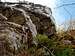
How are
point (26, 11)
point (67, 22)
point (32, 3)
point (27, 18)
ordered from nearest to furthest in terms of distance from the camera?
1. point (27, 18)
2. point (26, 11)
3. point (32, 3)
4. point (67, 22)

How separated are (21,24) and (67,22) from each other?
3.11 meters

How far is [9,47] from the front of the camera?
5027 millimetres

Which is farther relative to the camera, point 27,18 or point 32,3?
point 32,3

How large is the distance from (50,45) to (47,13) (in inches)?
43.9

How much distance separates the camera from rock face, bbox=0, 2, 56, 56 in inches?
203

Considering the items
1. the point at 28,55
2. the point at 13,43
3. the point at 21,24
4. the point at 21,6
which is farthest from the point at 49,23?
the point at 13,43

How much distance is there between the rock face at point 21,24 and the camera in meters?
5.17

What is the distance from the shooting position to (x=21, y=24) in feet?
21.2

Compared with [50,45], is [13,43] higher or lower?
higher

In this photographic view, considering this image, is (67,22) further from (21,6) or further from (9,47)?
(9,47)

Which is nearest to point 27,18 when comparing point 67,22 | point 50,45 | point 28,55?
point 50,45

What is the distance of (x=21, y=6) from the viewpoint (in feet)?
24.6

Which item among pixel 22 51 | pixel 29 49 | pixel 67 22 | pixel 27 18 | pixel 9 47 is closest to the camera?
pixel 9 47

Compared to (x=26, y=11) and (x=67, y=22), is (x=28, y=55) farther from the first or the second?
(x=67, y=22)
